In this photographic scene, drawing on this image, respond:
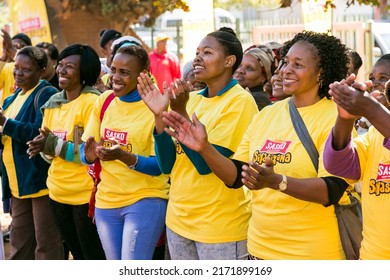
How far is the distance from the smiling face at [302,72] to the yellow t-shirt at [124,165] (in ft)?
4.81

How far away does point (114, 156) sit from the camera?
560 cm

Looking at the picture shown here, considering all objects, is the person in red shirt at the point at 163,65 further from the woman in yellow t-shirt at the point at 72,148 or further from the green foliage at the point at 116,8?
the woman in yellow t-shirt at the point at 72,148

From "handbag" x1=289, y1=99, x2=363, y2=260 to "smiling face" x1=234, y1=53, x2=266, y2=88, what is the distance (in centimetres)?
183

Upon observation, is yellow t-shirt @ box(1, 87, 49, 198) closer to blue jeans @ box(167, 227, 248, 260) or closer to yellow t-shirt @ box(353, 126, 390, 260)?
blue jeans @ box(167, 227, 248, 260)

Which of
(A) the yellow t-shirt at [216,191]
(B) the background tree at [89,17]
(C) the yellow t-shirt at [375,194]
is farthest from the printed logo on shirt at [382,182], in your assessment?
(B) the background tree at [89,17]

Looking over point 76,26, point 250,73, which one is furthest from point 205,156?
point 76,26

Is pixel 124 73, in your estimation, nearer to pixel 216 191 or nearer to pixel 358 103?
pixel 216 191

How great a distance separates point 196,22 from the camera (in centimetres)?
1134

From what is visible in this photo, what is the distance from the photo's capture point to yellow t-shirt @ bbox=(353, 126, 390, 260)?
13.5ft

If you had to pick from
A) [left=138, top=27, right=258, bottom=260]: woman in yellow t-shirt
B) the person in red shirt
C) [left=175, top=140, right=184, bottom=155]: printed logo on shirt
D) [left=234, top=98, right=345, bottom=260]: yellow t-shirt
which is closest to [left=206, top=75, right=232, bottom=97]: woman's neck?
[left=138, top=27, right=258, bottom=260]: woman in yellow t-shirt

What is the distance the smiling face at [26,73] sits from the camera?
24.3ft

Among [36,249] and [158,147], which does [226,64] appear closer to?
[158,147]

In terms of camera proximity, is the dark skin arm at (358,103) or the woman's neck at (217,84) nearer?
the dark skin arm at (358,103)
